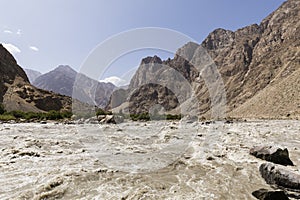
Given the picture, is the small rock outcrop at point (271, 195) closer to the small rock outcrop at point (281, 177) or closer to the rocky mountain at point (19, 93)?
the small rock outcrop at point (281, 177)

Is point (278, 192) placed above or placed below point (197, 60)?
below

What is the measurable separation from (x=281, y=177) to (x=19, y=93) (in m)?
84.6

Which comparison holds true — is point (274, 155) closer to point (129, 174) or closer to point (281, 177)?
point (281, 177)

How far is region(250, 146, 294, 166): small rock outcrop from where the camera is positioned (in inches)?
404

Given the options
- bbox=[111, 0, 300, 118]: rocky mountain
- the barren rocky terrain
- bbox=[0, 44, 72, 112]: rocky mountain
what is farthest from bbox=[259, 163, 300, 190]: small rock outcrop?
bbox=[0, 44, 72, 112]: rocky mountain

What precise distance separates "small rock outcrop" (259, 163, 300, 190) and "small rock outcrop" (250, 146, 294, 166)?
2160mm

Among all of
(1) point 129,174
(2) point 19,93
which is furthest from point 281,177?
(2) point 19,93

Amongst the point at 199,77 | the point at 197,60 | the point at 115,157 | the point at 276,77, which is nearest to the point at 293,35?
the point at 276,77

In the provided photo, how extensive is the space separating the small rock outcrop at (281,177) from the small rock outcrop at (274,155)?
2160 millimetres

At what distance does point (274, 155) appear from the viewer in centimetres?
1048

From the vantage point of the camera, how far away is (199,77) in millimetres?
160375

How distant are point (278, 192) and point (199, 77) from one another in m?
158

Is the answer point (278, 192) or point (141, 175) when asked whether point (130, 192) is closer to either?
point (141, 175)

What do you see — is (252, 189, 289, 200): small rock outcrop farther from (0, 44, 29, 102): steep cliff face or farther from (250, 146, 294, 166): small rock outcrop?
(0, 44, 29, 102): steep cliff face
